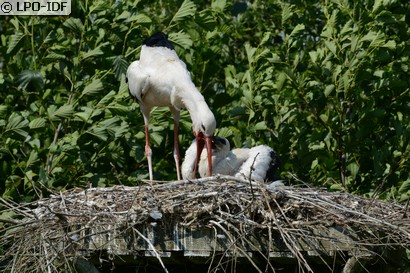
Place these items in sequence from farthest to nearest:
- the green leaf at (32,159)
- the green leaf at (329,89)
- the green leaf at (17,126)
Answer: the green leaf at (329,89), the green leaf at (32,159), the green leaf at (17,126)

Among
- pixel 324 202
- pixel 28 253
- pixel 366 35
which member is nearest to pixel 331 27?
pixel 366 35

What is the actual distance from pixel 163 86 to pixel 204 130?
0.64 m

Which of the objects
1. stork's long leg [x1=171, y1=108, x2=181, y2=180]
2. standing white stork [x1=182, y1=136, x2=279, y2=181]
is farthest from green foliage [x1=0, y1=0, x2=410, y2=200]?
standing white stork [x1=182, y1=136, x2=279, y2=181]

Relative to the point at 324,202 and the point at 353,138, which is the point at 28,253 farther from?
the point at 353,138

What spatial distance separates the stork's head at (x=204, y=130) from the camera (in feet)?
26.7

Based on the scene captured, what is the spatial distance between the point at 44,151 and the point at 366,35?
9.59 feet

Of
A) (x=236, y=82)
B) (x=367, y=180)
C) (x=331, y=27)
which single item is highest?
Result: (x=331, y=27)

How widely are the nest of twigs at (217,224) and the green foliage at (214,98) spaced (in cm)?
241

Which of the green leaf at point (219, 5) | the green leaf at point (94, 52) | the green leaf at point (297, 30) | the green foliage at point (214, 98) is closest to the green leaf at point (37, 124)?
the green foliage at point (214, 98)

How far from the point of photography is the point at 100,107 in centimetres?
884

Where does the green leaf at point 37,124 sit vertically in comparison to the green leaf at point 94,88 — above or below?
below

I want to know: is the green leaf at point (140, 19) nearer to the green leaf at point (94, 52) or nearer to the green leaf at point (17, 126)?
the green leaf at point (94, 52)

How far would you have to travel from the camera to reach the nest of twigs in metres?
5.91

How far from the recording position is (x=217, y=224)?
5902mm
